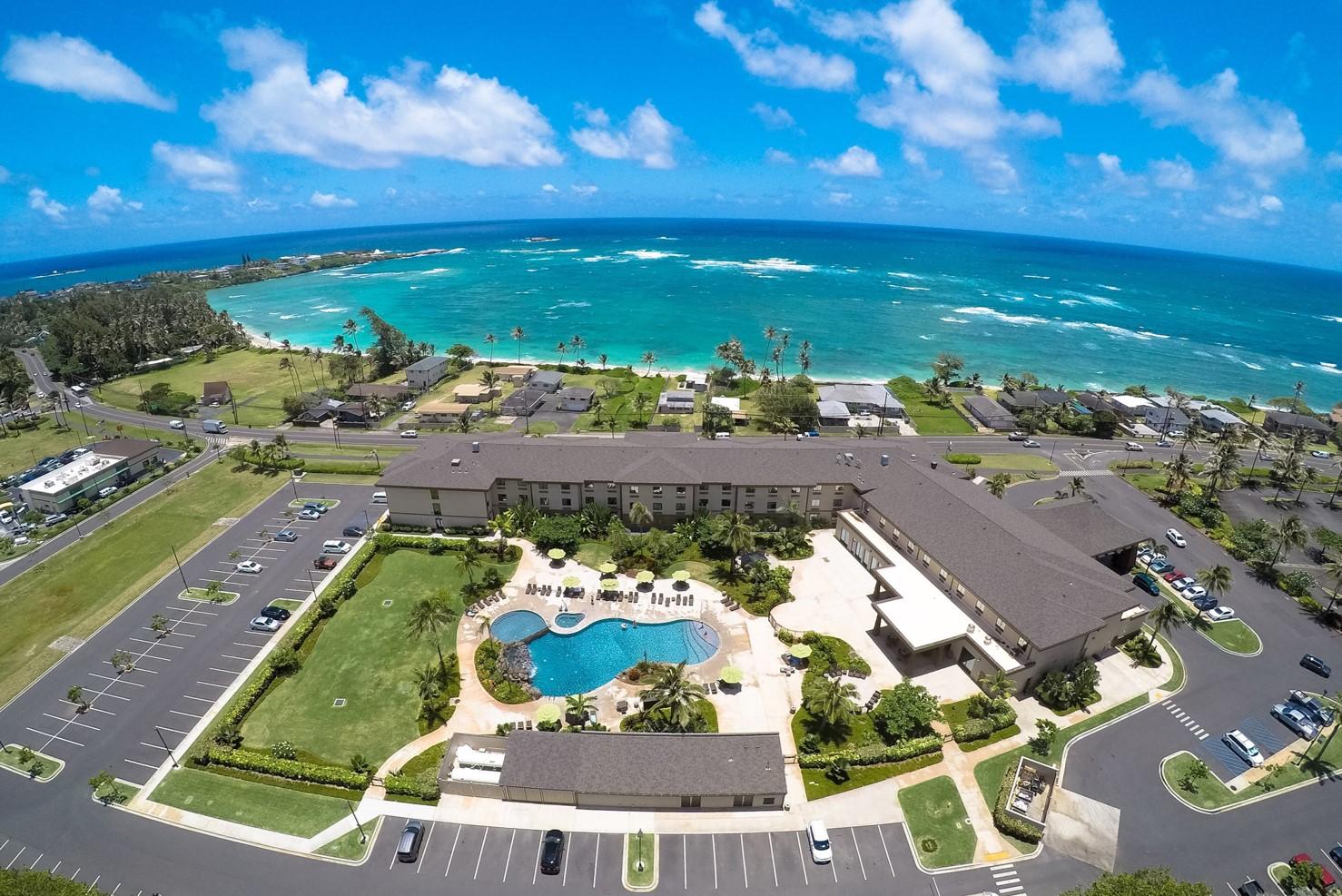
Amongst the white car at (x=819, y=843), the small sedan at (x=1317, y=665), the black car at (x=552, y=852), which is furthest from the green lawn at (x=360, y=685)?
the small sedan at (x=1317, y=665)

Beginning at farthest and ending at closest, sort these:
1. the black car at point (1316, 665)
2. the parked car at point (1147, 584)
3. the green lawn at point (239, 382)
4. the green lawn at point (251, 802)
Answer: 1. the green lawn at point (239, 382)
2. the parked car at point (1147, 584)
3. the black car at point (1316, 665)
4. the green lawn at point (251, 802)

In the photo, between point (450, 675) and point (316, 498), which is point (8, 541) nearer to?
point (316, 498)

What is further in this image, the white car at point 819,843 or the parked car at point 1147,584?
the parked car at point 1147,584

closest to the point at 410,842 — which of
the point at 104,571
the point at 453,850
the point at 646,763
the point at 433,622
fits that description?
the point at 453,850

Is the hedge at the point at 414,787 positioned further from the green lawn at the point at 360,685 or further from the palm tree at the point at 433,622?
the palm tree at the point at 433,622

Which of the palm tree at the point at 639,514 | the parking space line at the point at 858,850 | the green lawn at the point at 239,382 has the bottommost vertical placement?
the parking space line at the point at 858,850

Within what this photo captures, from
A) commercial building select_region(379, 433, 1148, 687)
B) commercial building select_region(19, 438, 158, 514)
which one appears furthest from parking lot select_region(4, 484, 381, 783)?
commercial building select_region(19, 438, 158, 514)

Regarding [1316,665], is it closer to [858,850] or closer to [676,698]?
[858,850]
